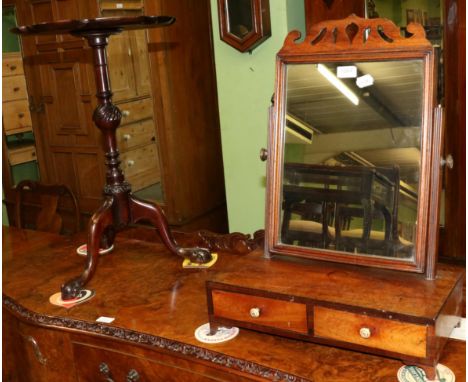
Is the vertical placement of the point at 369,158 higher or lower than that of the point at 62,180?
higher

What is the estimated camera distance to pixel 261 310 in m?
1.17

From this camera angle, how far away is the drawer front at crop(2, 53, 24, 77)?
136 inches

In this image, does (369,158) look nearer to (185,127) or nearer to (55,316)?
(55,316)

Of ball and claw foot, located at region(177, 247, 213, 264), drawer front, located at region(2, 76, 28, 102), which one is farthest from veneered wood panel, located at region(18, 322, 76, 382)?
drawer front, located at region(2, 76, 28, 102)

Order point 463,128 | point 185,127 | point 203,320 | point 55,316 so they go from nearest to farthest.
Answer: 1. point 203,320
2. point 55,316
3. point 463,128
4. point 185,127

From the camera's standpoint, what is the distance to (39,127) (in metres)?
3.57

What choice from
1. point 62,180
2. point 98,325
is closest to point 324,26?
point 98,325

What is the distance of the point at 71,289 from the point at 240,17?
126 cm

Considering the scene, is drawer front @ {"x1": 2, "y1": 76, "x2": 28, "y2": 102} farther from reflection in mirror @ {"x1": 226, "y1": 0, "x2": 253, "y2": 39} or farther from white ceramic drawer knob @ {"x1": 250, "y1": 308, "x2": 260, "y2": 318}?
white ceramic drawer knob @ {"x1": 250, "y1": 308, "x2": 260, "y2": 318}

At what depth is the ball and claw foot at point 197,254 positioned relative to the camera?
166 centimetres

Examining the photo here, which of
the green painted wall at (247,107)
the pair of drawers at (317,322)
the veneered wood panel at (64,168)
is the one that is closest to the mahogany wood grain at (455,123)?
the green painted wall at (247,107)

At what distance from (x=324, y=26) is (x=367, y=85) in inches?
5.9

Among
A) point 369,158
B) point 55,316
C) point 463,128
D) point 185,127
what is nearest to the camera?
point 369,158

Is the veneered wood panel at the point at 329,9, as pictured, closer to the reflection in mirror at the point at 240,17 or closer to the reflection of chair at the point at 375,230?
the reflection in mirror at the point at 240,17
